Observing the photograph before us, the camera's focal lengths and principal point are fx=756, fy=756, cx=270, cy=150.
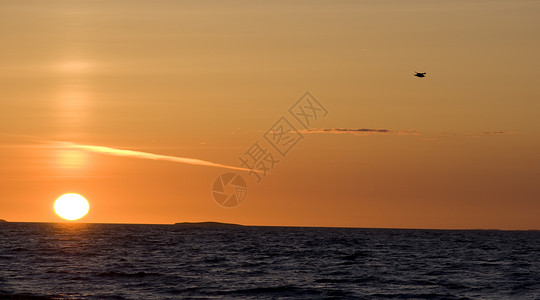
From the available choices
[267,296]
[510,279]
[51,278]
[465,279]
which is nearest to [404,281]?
[465,279]

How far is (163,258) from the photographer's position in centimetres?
7762

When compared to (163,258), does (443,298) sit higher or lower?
lower

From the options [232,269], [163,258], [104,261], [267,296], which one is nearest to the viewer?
[267,296]

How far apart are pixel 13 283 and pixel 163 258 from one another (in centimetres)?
2667

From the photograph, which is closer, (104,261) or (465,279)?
(465,279)

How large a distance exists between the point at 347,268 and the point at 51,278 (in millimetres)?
27502

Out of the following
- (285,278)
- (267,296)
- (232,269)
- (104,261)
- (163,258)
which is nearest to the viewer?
(267,296)

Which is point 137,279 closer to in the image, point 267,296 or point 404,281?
point 267,296

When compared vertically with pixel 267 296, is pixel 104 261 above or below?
above

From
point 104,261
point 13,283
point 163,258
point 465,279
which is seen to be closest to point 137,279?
point 13,283

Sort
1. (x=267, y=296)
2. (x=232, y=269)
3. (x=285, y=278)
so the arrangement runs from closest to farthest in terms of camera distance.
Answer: (x=267, y=296)
(x=285, y=278)
(x=232, y=269)

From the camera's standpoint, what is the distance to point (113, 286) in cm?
5162

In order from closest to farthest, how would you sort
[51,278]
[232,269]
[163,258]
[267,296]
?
[267,296]
[51,278]
[232,269]
[163,258]

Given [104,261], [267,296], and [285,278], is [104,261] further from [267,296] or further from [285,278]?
[267,296]
